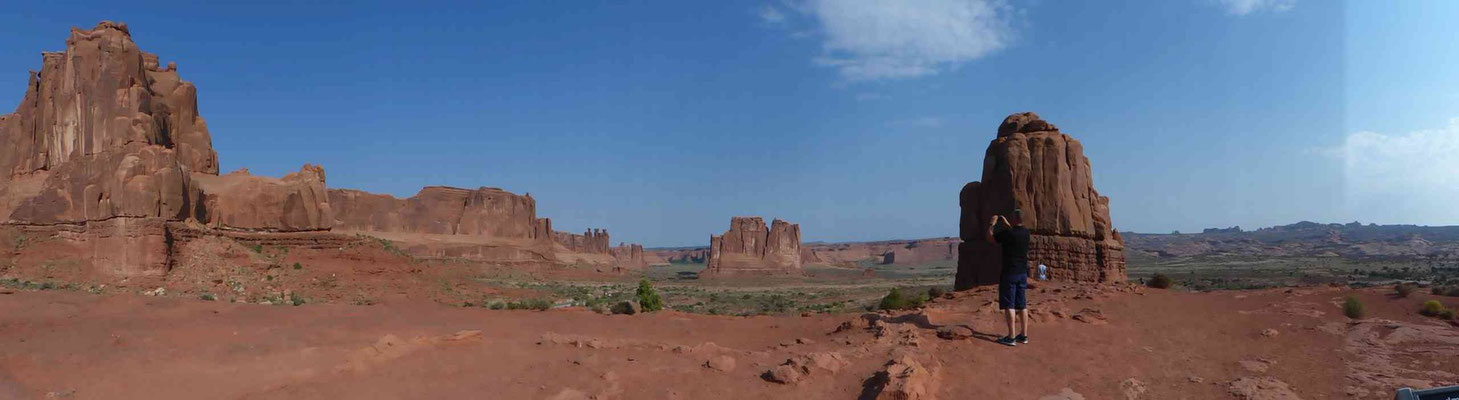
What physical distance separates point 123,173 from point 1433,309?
34039 millimetres

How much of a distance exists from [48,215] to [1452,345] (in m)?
37.1

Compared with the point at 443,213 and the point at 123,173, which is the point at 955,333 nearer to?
the point at 123,173

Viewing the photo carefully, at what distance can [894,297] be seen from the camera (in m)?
18.3

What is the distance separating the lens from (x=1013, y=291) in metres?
9.27

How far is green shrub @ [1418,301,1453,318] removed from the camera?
10578mm

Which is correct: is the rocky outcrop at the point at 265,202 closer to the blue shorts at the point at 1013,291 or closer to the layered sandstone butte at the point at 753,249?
the blue shorts at the point at 1013,291

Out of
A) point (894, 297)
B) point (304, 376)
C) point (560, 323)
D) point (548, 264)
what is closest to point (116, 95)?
point (560, 323)

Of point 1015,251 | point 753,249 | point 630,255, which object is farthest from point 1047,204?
point 630,255

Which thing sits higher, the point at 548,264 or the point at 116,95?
the point at 116,95

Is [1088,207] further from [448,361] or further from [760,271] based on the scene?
[760,271]

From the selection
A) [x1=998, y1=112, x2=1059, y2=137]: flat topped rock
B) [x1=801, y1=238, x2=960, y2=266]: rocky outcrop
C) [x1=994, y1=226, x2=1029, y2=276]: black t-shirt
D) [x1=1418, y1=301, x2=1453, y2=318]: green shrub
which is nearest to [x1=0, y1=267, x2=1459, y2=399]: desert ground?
[x1=1418, y1=301, x2=1453, y2=318]: green shrub

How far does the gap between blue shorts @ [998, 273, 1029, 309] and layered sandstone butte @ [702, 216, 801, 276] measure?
8618 centimetres

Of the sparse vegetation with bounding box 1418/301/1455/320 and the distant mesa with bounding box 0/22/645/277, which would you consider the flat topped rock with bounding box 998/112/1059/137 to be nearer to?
the sparse vegetation with bounding box 1418/301/1455/320

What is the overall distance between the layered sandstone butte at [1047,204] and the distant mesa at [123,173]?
27.1 meters
